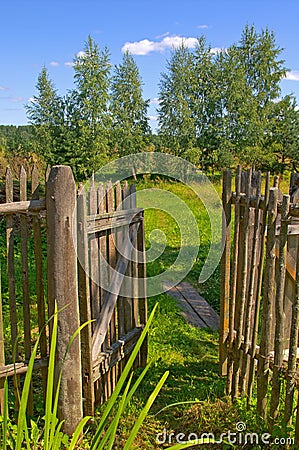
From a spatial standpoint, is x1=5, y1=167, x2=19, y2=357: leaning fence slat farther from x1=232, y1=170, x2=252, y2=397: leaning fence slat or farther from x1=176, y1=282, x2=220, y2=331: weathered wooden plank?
x1=176, y1=282, x2=220, y2=331: weathered wooden plank

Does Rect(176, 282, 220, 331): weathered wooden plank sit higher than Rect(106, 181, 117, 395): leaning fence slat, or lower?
lower

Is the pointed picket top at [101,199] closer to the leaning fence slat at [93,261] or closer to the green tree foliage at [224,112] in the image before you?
the leaning fence slat at [93,261]

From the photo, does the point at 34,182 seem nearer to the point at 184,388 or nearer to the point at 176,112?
the point at 184,388

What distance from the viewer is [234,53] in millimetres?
23656

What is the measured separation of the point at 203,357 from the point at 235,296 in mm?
1245

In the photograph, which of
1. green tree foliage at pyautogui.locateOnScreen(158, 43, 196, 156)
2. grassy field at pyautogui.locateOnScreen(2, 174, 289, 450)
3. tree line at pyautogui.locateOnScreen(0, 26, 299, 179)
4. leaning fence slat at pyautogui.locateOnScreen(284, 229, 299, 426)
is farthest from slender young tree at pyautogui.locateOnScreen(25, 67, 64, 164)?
leaning fence slat at pyautogui.locateOnScreen(284, 229, 299, 426)

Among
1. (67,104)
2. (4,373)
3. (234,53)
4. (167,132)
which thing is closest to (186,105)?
(167,132)

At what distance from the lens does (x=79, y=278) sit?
2.98m

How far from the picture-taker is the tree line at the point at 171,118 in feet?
69.3

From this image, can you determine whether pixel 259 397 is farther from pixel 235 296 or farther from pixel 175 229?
pixel 175 229

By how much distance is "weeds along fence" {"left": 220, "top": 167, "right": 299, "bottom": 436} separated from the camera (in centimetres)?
270

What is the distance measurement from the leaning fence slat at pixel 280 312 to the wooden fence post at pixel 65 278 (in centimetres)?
146

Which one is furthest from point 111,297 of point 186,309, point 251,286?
point 186,309

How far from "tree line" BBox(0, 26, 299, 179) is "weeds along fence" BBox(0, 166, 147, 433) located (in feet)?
57.2
